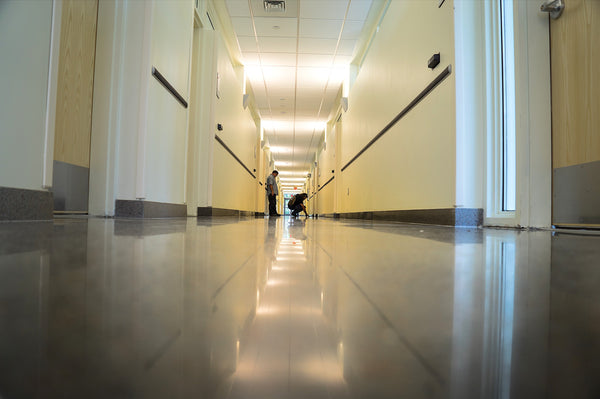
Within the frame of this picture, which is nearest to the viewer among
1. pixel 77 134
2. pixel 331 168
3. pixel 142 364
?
pixel 142 364

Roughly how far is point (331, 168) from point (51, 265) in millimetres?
8667

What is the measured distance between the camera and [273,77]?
658 centimetres

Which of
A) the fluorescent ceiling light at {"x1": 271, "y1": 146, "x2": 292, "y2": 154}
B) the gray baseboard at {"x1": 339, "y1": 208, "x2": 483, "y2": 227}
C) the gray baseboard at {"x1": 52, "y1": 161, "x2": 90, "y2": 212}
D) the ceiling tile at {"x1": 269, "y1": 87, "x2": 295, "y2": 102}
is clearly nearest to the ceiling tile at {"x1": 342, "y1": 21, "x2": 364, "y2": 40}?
the ceiling tile at {"x1": 269, "y1": 87, "x2": 295, "y2": 102}

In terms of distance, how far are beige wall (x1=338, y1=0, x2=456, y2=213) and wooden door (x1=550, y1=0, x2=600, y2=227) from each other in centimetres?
54

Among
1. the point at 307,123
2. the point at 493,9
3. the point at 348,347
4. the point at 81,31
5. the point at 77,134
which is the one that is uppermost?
the point at 307,123

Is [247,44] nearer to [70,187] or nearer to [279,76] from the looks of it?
[279,76]

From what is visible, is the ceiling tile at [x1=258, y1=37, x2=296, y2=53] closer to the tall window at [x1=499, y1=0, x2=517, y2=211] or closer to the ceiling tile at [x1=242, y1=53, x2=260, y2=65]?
the ceiling tile at [x1=242, y1=53, x2=260, y2=65]

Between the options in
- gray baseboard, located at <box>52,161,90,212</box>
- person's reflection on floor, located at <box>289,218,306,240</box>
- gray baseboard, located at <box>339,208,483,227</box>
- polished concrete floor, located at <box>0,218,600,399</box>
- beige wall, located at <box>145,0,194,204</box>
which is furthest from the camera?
beige wall, located at <box>145,0,194,204</box>

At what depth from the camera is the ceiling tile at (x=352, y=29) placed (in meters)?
4.64

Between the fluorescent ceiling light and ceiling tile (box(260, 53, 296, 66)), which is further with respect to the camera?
the fluorescent ceiling light

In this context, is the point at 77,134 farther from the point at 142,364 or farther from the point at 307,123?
the point at 307,123

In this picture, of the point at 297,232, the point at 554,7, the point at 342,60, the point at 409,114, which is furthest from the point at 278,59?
the point at 297,232

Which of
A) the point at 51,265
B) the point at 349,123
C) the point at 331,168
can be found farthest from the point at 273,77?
the point at 51,265

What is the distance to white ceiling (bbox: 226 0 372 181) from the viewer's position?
4.37 m
